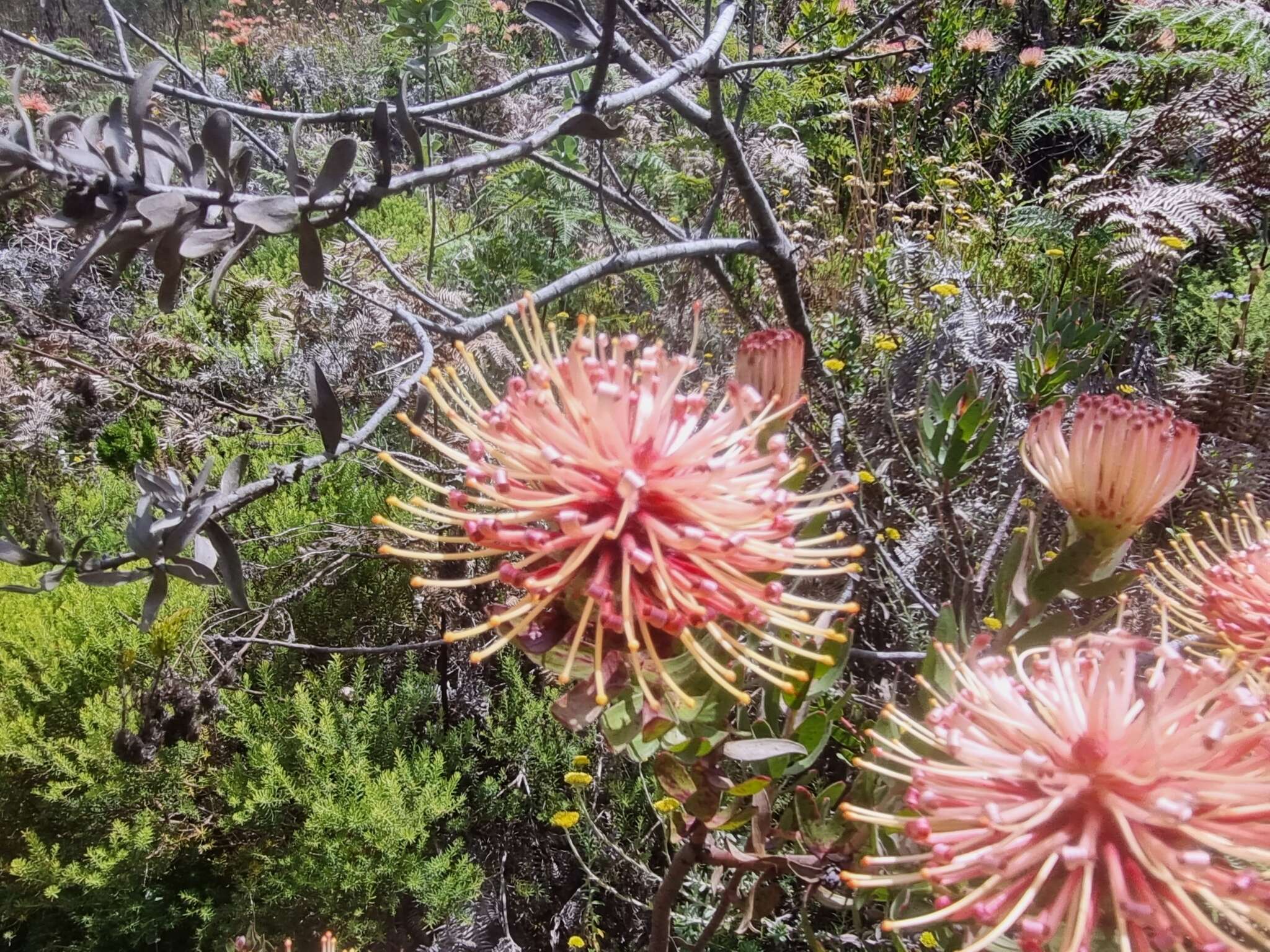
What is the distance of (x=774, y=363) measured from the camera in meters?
0.79

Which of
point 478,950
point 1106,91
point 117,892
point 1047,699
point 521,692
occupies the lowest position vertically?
point 117,892

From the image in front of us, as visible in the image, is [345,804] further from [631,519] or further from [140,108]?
[140,108]

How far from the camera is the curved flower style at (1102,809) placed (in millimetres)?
466

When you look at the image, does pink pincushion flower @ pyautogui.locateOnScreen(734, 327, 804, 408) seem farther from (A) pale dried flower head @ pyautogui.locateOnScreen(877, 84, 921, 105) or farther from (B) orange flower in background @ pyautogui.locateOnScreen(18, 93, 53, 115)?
(B) orange flower in background @ pyautogui.locateOnScreen(18, 93, 53, 115)

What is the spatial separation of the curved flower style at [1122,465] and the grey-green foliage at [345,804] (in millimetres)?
1292

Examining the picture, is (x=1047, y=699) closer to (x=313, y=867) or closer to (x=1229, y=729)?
(x=1229, y=729)

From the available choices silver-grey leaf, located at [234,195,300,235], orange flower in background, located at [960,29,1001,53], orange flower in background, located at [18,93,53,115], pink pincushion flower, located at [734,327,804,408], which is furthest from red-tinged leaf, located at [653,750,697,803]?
orange flower in background, located at [18,93,53,115]

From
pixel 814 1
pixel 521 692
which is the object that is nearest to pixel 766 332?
pixel 521 692

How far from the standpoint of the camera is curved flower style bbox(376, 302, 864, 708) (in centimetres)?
55

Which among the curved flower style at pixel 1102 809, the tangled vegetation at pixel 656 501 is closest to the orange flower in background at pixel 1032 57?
the tangled vegetation at pixel 656 501

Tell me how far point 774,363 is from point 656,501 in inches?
10.3

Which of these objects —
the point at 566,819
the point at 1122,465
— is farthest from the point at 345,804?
the point at 1122,465

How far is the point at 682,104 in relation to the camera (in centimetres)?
110

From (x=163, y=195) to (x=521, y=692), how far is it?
1463 millimetres
